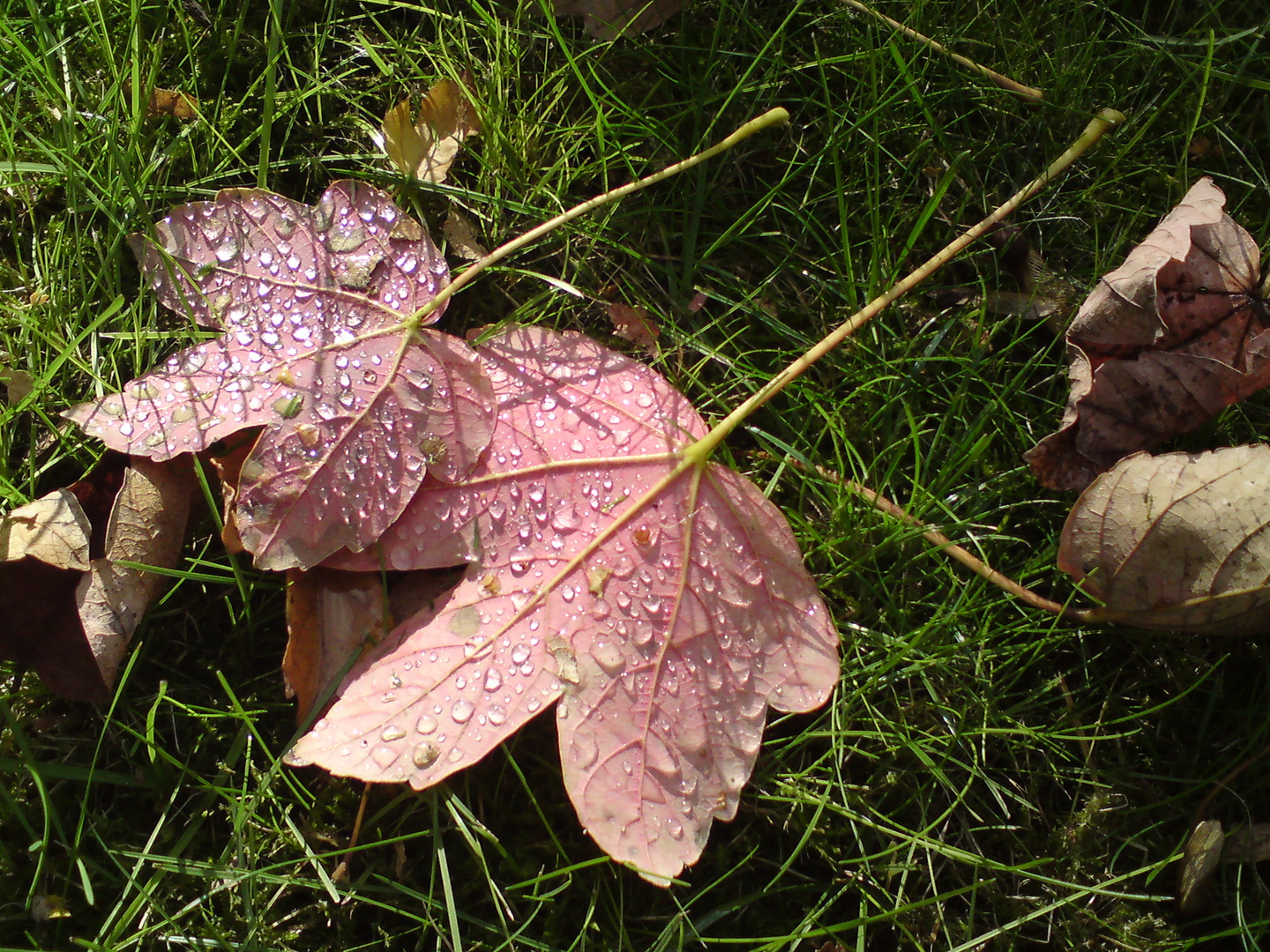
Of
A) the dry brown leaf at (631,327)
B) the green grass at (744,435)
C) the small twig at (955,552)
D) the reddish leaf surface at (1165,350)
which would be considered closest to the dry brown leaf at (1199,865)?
the green grass at (744,435)

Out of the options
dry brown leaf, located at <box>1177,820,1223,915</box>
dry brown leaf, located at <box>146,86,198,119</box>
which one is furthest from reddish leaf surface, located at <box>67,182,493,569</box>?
dry brown leaf, located at <box>1177,820,1223,915</box>

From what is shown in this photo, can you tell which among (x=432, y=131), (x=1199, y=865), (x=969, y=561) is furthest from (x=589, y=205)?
(x=1199, y=865)

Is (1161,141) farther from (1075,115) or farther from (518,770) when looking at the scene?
(518,770)

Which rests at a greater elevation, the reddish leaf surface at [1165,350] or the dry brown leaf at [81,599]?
the reddish leaf surface at [1165,350]

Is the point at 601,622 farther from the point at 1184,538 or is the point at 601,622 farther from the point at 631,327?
the point at 1184,538

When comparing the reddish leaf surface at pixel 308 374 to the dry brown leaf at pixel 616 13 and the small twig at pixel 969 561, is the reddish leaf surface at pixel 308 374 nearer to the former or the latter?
the dry brown leaf at pixel 616 13
